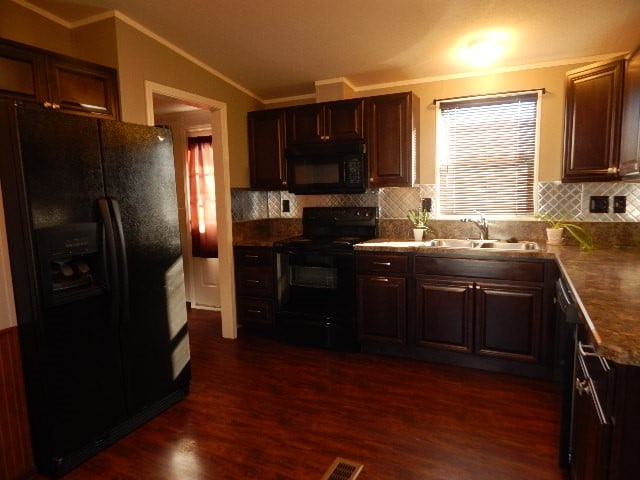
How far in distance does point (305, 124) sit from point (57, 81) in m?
1.94

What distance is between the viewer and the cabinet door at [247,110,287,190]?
3.74 meters

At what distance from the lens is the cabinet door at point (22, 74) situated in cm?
203

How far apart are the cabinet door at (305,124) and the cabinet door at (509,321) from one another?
1.90m

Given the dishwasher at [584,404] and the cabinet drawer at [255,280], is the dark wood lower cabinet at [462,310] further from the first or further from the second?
the cabinet drawer at [255,280]

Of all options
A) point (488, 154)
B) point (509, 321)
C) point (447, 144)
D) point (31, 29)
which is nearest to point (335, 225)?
point (447, 144)

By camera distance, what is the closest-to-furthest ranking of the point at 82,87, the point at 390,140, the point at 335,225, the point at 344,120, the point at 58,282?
1. the point at 58,282
2. the point at 82,87
3. the point at 390,140
4. the point at 344,120
5. the point at 335,225

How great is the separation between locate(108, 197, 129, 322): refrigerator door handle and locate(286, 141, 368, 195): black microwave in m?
1.82

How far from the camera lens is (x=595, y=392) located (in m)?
1.15

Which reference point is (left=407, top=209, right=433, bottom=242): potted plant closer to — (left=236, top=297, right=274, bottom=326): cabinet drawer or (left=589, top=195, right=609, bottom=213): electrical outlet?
(left=589, top=195, right=609, bottom=213): electrical outlet

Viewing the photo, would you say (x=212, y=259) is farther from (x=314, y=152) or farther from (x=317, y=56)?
(x=317, y=56)

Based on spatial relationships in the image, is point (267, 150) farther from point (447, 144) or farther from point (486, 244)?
point (486, 244)

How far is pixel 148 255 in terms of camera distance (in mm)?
2314

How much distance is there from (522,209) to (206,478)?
2.99 meters

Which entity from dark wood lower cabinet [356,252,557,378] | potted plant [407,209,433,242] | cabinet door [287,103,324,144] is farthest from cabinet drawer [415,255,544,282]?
cabinet door [287,103,324,144]
